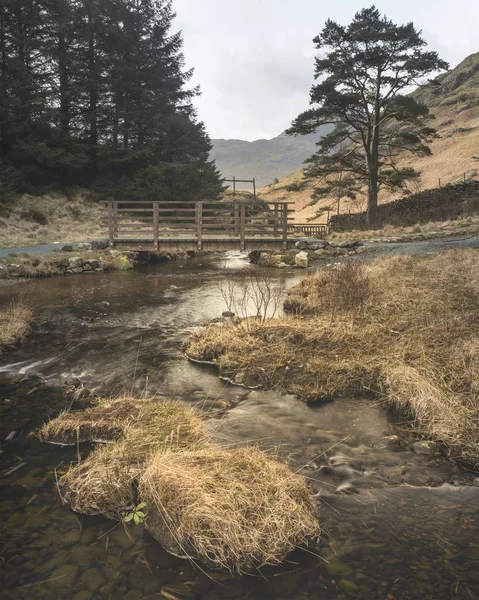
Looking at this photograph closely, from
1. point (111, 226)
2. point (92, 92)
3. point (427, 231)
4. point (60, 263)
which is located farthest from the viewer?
point (92, 92)

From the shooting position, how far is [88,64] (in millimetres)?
32219

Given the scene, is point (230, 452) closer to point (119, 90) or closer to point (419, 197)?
point (419, 197)

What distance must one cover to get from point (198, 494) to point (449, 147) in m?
74.4

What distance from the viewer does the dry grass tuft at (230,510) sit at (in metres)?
3.04

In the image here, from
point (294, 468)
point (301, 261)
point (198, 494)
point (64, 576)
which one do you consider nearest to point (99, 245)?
point (301, 261)

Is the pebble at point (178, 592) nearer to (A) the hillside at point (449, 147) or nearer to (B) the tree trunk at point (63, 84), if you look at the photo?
(B) the tree trunk at point (63, 84)

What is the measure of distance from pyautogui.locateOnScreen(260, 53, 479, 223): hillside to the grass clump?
3461cm

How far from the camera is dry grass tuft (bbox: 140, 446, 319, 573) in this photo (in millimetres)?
3041

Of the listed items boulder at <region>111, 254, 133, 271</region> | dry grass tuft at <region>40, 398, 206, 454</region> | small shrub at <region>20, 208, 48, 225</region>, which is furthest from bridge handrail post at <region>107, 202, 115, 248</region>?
dry grass tuft at <region>40, 398, 206, 454</region>

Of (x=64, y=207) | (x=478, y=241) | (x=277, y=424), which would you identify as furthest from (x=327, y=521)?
(x=64, y=207)

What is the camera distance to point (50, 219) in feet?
85.6

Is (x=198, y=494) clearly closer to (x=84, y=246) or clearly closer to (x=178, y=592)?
(x=178, y=592)

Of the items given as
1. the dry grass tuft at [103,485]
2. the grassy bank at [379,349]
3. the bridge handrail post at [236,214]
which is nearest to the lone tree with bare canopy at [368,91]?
the bridge handrail post at [236,214]

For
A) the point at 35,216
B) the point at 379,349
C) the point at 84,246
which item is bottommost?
the point at 379,349
